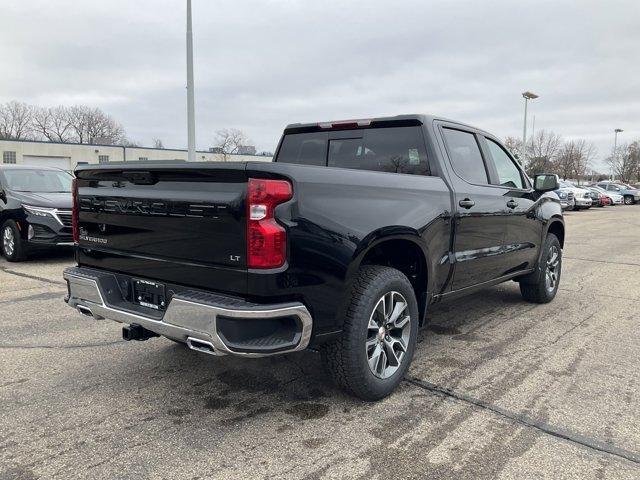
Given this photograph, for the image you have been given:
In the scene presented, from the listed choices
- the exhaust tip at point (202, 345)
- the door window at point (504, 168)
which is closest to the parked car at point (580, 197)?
the door window at point (504, 168)

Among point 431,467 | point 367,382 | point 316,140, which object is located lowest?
point 431,467

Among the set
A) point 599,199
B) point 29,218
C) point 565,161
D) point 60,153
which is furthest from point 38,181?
point 565,161

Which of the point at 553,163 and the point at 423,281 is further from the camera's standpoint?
the point at 553,163

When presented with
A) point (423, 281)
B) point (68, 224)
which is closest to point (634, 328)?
point (423, 281)

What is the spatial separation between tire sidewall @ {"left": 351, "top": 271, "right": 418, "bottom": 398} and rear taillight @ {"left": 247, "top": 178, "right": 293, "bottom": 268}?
28.1 inches

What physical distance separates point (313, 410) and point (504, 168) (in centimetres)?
325

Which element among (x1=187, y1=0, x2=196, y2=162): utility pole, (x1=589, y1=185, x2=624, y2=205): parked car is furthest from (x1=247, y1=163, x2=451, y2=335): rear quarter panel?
(x1=589, y1=185, x2=624, y2=205): parked car

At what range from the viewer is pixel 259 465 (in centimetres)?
266

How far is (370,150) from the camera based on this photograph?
4336 mm

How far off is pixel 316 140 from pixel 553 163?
6106cm

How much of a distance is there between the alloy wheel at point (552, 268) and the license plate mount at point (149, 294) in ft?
14.9

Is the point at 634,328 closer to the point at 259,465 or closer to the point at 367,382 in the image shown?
the point at 367,382

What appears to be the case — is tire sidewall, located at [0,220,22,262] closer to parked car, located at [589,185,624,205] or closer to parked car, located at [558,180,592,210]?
parked car, located at [558,180,592,210]

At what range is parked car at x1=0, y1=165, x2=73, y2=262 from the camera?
8273 millimetres
